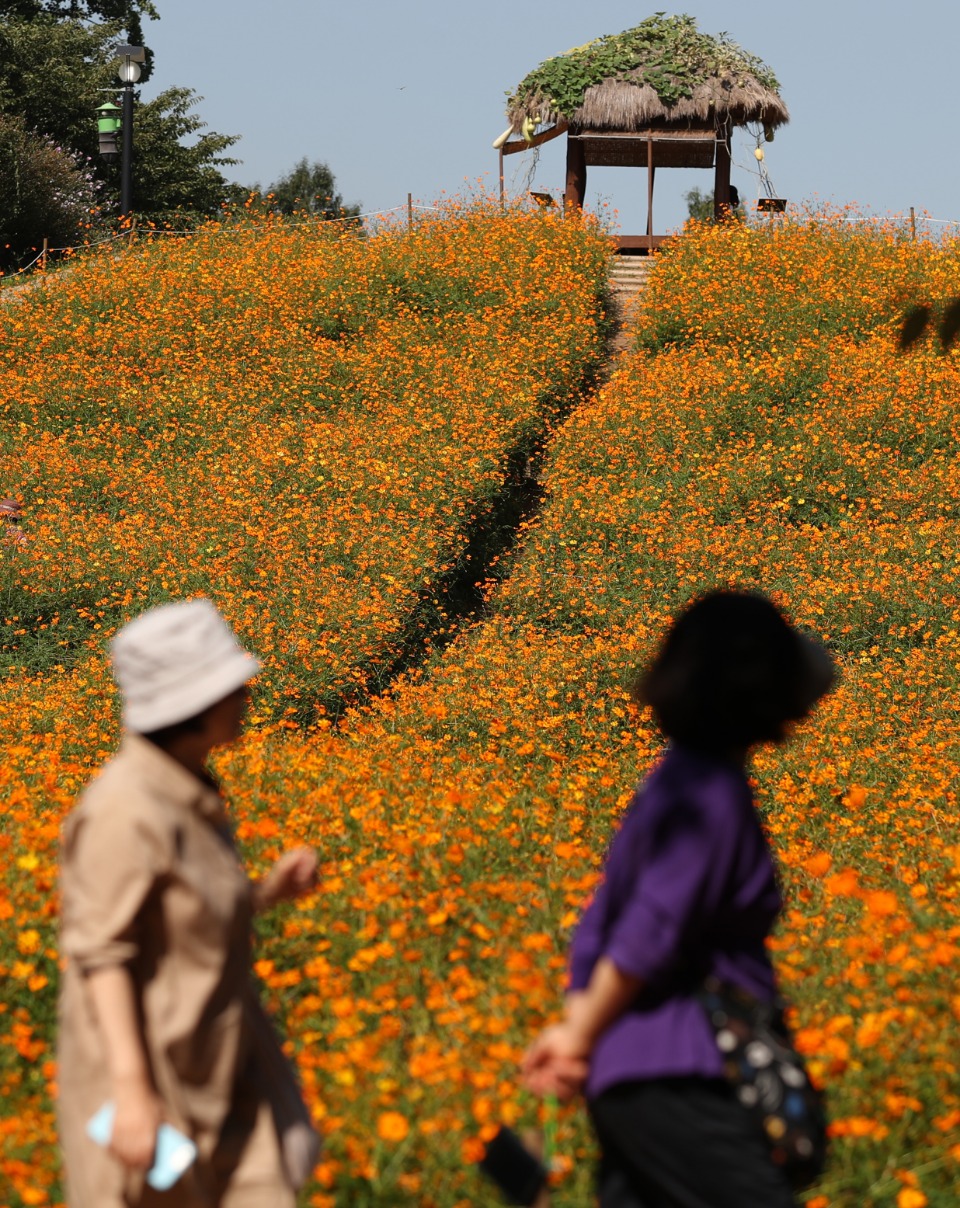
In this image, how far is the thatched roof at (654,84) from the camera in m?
23.1

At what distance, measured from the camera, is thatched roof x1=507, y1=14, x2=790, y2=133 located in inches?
909

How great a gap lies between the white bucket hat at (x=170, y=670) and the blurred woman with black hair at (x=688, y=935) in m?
0.71

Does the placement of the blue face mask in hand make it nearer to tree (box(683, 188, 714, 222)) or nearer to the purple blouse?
the purple blouse

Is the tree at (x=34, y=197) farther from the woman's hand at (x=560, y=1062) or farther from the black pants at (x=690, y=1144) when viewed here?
the black pants at (x=690, y=1144)

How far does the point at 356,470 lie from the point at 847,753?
7.20 m

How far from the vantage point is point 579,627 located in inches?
452

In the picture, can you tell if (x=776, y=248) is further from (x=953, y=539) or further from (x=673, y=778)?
(x=673, y=778)

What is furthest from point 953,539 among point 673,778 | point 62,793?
point 673,778

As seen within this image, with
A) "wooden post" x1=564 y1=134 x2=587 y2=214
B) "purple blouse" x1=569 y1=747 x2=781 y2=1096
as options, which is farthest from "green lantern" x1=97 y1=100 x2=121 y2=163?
"purple blouse" x1=569 y1=747 x2=781 y2=1096

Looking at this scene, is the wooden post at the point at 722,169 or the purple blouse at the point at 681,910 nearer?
the purple blouse at the point at 681,910

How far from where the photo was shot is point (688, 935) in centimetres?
197

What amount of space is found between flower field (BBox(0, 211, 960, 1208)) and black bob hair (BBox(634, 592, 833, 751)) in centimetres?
128

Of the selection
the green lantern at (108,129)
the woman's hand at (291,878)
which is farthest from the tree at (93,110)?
the woman's hand at (291,878)

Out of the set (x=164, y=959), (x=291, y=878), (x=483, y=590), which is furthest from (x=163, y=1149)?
(x=483, y=590)
